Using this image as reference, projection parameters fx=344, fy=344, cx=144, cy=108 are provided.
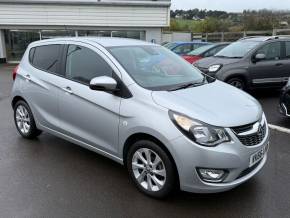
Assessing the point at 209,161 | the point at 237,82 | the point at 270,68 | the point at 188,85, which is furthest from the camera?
the point at 270,68

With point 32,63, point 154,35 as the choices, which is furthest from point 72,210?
point 154,35

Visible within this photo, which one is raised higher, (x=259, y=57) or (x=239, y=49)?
(x=239, y=49)

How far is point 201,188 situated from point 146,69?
5.43 ft

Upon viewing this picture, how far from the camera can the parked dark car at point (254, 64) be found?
8633 mm

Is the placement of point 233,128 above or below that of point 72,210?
above

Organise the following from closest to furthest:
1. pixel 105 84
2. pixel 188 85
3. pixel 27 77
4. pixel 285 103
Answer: pixel 105 84 < pixel 188 85 < pixel 27 77 < pixel 285 103

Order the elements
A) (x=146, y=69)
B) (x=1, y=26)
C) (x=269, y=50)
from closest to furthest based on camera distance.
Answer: (x=146, y=69)
(x=269, y=50)
(x=1, y=26)

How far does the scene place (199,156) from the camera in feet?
10.9

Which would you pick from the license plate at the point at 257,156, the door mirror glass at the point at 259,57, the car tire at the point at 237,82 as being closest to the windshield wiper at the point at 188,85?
the license plate at the point at 257,156

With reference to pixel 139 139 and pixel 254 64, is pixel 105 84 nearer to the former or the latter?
pixel 139 139

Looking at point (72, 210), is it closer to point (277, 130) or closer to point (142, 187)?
point (142, 187)

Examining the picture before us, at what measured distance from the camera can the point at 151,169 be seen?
373cm

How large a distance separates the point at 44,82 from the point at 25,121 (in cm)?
103

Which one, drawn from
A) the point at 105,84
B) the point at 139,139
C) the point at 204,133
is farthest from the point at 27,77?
the point at 204,133
